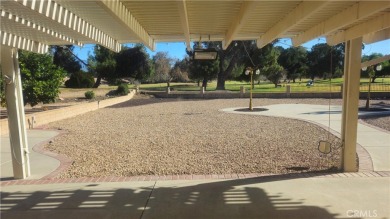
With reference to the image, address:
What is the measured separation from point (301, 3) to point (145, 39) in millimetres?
2810

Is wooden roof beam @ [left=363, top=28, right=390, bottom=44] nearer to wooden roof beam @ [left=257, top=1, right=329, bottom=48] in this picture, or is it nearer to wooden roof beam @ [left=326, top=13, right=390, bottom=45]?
wooden roof beam @ [left=326, top=13, right=390, bottom=45]

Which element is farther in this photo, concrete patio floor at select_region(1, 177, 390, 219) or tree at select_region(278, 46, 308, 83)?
tree at select_region(278, 46, 308, 83)

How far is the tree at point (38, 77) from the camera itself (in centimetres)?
1528

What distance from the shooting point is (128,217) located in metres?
4.23

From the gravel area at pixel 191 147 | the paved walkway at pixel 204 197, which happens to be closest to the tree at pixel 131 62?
the gravel area at pixel 191 147

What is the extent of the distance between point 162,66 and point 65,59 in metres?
24.0

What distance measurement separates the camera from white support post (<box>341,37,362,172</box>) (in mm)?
5777

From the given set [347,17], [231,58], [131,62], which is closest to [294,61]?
[231,58]

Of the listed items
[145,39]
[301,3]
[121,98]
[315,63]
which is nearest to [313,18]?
[301,3]

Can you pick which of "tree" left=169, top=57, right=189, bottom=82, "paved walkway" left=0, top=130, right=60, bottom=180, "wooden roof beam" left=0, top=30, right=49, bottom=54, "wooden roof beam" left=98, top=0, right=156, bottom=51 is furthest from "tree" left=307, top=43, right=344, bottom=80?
"wooden roof beam" left=0, top=30, right=49, bottom=54

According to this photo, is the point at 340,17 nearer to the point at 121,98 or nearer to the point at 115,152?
the point at 115,152

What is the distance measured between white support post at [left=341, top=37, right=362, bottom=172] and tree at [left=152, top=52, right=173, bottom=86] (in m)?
63.9

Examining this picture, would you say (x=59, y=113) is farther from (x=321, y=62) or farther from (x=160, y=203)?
(x=321, y=62)

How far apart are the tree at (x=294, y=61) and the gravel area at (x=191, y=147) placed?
185 feet
